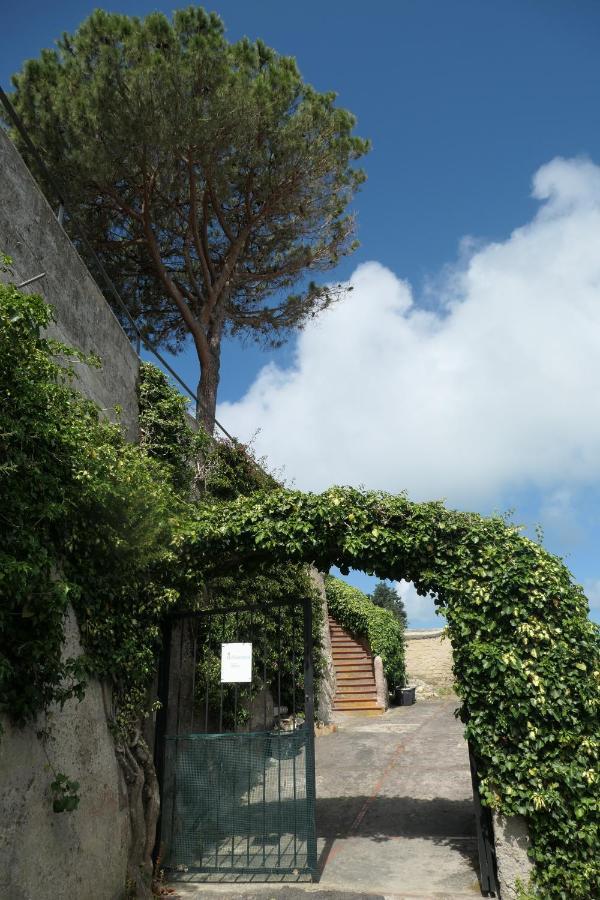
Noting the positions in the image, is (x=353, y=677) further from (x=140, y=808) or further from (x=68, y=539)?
(x=68, y=539)

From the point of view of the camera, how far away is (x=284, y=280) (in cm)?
1308

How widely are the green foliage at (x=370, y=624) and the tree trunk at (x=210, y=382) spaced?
6.50 m

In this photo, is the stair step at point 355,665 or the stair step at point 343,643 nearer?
the stair step at point 355,665

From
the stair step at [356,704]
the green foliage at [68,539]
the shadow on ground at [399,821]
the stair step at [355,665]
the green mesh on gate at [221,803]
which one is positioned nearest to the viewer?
the green foliage at [68,539]

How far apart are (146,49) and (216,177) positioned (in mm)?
2139

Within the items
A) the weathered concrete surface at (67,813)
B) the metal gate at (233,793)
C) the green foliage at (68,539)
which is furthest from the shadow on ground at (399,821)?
the green foliage at (68,539)

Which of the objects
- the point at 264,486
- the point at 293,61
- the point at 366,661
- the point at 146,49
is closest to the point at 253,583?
the point at 264,486

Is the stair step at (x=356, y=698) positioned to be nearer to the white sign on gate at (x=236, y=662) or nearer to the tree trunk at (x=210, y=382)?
the tree trunk at (x=210, y=382)

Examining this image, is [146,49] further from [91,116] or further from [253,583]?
[253,583]

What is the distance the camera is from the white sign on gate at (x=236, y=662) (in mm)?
5602

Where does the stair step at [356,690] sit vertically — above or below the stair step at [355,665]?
below

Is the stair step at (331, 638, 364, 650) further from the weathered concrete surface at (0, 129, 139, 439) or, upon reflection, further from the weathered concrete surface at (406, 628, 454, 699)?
the weathered concrete surface at (0, 129, 139, 439)

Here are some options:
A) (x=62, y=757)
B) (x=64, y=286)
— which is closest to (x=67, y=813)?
(x=62, y=757)

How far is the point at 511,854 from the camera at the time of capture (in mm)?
4590
